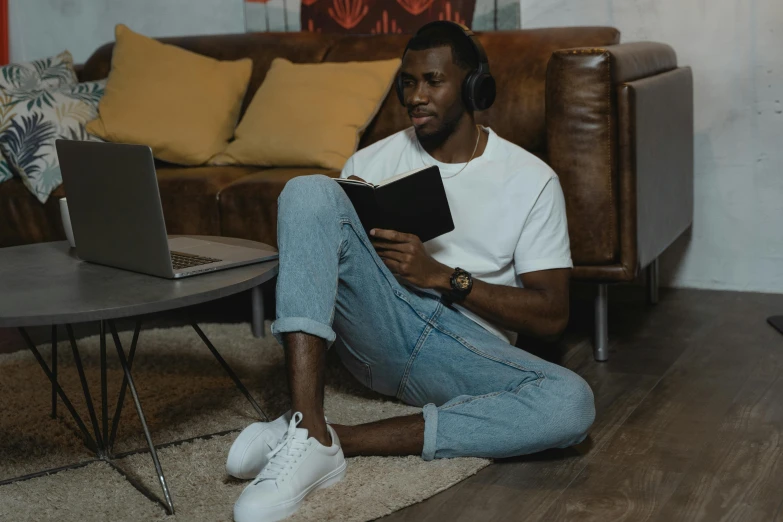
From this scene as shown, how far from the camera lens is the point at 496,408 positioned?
1.75 metres

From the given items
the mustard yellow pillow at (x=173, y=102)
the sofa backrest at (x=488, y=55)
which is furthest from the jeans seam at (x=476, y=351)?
the mustard yellow pillow at (x=173, y=102)

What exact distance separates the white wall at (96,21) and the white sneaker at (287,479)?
97.1 inches

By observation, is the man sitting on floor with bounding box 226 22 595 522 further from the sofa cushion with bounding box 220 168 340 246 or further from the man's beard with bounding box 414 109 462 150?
the sofa cushion with bounding box 220 168 340 246

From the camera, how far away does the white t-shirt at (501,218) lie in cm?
188

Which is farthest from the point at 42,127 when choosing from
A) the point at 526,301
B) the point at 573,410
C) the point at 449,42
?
the point at 573,410

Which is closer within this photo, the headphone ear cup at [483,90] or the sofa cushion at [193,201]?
the headphone ear cup at [483,90]

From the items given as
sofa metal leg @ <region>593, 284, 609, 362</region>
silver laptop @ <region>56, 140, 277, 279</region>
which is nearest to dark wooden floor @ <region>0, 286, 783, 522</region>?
sofa metal leg @ <region>593, 284, 609, 362</region>

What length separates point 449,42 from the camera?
1906 mm

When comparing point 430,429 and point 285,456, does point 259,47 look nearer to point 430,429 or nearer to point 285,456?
point 430,429

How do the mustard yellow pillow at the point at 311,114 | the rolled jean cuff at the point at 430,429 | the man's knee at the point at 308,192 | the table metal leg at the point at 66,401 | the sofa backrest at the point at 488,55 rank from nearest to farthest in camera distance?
the man's knee at the point at 308,192 < the rolled jean cuff at the point at 430,429 < the table metal leg at the point at 66,401 < the sofa backrest at the point at 488,55 < the mustard yellow pillow at the point at 311,114

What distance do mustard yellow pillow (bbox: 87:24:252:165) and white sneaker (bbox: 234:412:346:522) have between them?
1687 mm

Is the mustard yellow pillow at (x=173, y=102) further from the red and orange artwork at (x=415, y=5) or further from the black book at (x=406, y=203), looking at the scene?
the black book at (x=406, y=203)

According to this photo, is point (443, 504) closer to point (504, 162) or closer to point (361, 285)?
point (361, 285)

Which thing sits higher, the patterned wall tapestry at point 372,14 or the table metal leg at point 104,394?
the patterned wall tapestry at point 372,14
